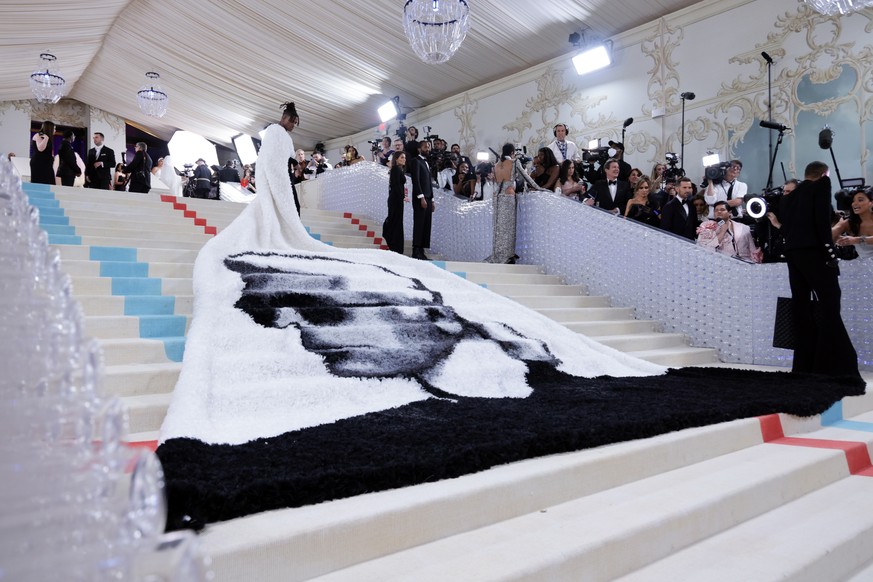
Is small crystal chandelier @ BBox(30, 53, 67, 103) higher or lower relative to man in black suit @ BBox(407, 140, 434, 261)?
higher

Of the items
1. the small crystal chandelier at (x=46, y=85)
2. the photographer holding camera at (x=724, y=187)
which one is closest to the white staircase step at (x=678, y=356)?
the photographer holding camera at (x=724, y=187)

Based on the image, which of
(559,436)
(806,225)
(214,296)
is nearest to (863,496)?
(559,436)

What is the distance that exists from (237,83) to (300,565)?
1332 cm

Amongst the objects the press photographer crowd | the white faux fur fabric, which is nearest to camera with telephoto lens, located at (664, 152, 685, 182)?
the press photographer crowd

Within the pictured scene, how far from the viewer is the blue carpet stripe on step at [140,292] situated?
3244mm

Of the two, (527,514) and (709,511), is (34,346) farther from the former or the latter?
(709,511)

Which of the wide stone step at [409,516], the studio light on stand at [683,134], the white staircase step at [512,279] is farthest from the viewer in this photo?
the studio light on stand at [683,134]

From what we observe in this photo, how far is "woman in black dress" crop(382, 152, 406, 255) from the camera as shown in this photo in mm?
7215

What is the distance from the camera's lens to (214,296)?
332 cm

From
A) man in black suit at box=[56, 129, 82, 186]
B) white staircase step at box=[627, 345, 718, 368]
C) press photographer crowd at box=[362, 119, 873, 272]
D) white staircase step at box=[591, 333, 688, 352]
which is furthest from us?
man in black suit at box=[56, 129, 82, 186]

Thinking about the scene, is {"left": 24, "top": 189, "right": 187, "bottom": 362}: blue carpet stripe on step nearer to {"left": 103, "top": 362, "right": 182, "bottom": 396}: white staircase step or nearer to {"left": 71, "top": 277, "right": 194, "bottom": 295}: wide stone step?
{"left": 71, "top": 277, "right": 194, "bottom": 295}: wide stone step

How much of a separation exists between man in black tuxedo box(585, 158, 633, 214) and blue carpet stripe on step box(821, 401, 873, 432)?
12.7 ft

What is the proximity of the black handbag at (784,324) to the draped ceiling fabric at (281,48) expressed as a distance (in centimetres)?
624

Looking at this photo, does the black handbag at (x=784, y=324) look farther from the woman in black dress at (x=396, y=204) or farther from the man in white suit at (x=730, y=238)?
the woman in black dress at (x=396, y=204)
